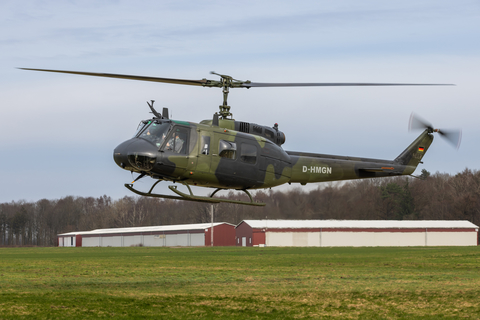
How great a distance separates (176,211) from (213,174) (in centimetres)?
13033

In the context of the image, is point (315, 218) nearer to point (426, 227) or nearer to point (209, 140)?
point (426, 227)

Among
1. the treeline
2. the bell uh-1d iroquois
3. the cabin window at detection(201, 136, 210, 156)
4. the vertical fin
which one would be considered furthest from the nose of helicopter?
the treeline

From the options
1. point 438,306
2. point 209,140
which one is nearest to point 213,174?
point 209,140

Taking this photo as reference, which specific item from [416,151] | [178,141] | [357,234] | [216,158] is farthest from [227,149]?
[357,234]

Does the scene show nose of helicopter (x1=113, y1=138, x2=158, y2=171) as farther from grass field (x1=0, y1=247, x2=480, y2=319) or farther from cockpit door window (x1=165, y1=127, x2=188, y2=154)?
grass field (x1=0, y1=247, x2=480, y2=319)

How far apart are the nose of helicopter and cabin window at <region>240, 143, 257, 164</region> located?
3532mm

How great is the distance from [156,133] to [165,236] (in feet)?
316

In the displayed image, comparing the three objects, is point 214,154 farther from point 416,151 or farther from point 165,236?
point 165,236

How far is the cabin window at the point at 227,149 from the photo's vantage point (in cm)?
2186

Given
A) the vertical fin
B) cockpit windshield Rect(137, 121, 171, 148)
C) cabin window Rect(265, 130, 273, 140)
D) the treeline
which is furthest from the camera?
the treeline

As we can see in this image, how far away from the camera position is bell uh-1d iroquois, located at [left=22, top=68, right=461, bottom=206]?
20609 mm

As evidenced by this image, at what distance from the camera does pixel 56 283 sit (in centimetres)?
3134

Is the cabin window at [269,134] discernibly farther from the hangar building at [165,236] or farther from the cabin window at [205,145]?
the hangar building at [165,236]

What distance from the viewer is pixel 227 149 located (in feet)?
72.0
